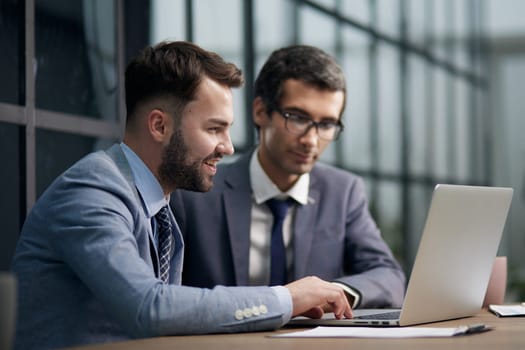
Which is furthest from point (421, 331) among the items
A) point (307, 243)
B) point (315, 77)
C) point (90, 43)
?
point (90, 43)

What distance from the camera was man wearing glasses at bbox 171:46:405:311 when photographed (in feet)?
9.75

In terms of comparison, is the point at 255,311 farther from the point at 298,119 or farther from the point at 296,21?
the point at 296,21

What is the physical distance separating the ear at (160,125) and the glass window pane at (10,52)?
2.66 ft

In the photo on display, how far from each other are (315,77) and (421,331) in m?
1.55

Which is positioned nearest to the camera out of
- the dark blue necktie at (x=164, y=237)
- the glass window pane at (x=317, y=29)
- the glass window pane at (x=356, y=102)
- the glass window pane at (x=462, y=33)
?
the dark blue necktie at (x=164, y=237)

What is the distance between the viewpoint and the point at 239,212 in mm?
3020

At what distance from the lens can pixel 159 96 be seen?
7.25 feet

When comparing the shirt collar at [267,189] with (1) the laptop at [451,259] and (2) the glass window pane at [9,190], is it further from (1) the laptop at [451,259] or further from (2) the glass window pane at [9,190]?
(1) the laptop at [451,259]

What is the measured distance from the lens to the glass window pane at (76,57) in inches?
121

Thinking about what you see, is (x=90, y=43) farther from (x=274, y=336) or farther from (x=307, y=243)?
(x=274, y=336)

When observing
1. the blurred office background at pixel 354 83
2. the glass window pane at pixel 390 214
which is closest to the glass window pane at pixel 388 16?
the blurred office background at pixel 354 83

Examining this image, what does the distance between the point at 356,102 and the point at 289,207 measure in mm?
4224

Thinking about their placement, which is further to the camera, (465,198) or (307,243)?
(307,243)

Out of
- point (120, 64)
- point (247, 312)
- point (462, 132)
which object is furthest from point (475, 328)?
point (462, 132)
